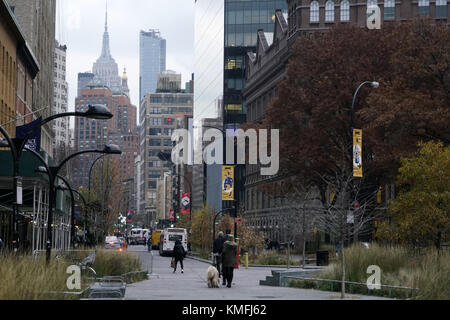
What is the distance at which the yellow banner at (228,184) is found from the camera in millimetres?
54500

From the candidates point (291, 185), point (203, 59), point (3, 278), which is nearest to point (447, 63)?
point (291, 185)

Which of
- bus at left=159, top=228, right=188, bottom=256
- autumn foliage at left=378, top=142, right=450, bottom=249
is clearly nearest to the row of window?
bus at left=159, top=228, right=188, bottom=256

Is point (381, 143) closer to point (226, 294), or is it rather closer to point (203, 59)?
point (226, 294)

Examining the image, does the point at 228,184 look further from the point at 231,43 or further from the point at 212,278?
the point at 231,43

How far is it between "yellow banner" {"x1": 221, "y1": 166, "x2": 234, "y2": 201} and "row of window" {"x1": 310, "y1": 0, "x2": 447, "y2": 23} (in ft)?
92.5

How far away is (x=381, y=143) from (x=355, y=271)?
77.8ft

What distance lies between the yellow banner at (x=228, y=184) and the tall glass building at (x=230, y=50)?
195ft

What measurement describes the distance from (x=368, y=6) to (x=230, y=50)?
52434 millimetres

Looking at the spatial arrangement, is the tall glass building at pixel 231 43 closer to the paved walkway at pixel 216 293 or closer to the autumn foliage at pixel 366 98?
the autumn foliage at pixel 366 98

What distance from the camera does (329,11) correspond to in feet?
259

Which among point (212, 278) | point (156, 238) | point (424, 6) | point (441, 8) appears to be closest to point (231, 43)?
point (156, 238)

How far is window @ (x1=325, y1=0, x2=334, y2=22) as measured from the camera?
78.8m

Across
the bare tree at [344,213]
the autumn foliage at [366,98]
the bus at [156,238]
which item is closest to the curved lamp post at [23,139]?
the bare tree at [344,213]

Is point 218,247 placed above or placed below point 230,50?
below
